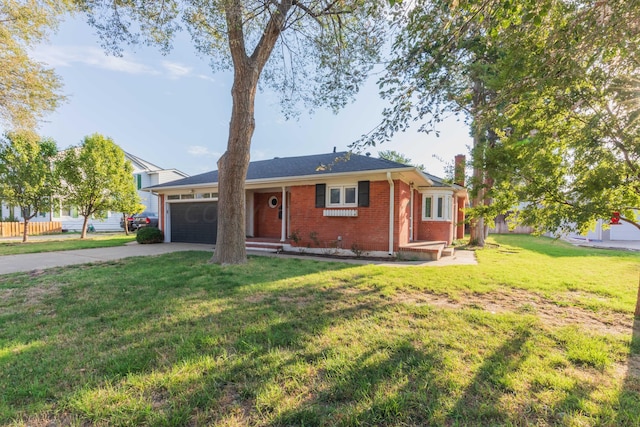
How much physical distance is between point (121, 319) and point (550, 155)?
6226mm

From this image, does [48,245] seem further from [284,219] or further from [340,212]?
[340,212]

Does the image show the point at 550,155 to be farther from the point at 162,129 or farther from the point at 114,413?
the point at 162,129

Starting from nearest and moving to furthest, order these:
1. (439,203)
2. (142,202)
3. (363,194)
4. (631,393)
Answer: (631,393) → (363,194) → (439,203) → (142,202)

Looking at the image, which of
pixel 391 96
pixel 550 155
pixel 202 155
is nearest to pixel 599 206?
pixel 550 155

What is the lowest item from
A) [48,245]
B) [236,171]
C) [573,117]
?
[48,245]

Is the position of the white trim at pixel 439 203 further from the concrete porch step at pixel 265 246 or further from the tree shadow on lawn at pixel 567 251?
the concrete porch step at pixel 265 246

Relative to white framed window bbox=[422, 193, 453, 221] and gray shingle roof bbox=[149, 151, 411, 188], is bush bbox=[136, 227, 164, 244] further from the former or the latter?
white framed window bbox=[422, 193, 453, 221]

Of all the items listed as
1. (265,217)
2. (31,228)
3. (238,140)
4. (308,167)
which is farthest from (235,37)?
(31,228)

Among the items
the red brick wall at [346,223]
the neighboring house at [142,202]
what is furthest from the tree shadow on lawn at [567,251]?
Result: the neighboring house at [142,202]

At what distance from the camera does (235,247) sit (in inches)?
298

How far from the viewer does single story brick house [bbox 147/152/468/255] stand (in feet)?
31.2

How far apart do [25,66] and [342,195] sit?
12.5m

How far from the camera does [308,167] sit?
11508 millimetres

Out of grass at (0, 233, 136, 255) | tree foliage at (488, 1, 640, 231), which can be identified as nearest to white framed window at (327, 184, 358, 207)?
tree foliage at (488, 1, 640, 231)
